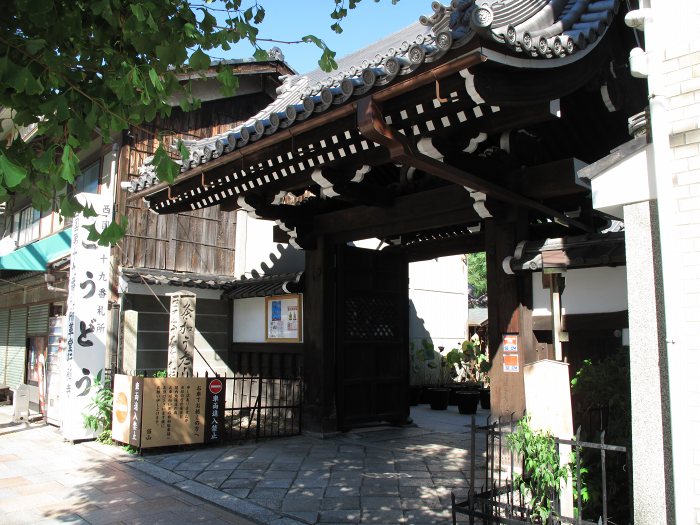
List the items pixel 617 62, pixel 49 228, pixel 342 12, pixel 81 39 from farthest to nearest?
pixel 49 228, pixel 617 62, pixel 342 12, pixel 81 39

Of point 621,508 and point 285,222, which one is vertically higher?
point 285,222

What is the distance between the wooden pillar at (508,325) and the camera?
21.8ft

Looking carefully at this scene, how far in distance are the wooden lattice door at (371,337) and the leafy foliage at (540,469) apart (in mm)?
5562

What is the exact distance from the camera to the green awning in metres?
12.3

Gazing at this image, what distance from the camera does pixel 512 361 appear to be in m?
6.68

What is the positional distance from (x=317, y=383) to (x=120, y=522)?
4495 millimetres

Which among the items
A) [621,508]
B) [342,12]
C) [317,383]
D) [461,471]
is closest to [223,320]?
[317,383]

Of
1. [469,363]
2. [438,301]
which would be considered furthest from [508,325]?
[438,301]

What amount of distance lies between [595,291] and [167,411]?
6.16 meters

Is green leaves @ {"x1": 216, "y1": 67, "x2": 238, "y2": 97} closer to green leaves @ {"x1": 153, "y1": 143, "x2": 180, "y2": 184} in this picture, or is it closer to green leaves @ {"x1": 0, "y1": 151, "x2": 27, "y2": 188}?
green leaves @ {"x1": 153, "y1": 143, "x2": 180, "y2": 184}

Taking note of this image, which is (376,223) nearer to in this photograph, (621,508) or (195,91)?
(621,508)

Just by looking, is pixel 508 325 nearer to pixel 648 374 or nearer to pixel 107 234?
pixel 648 374

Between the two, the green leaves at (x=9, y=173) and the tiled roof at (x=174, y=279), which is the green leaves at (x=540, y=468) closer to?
the green leaves at (x=9, y=173)

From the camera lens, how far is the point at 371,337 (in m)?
10.1
